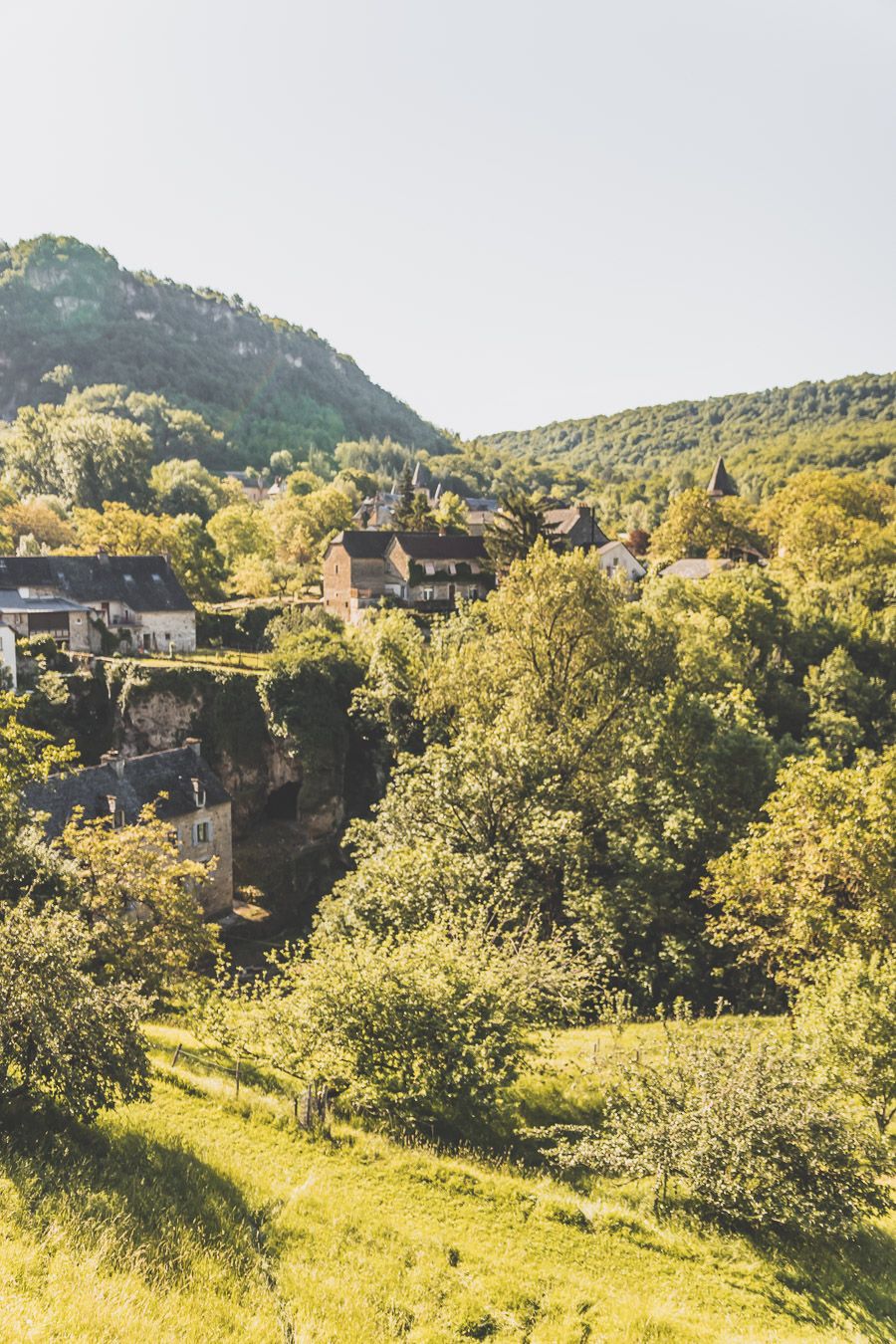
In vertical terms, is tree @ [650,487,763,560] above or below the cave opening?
above

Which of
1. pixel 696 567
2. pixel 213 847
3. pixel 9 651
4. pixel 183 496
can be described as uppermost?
A: pixel 183 496

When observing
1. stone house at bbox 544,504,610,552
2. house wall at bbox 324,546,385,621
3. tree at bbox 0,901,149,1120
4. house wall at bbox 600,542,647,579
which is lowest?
tree at bbox 0,901,149,1120

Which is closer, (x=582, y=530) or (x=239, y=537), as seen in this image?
(x=582, y=530)

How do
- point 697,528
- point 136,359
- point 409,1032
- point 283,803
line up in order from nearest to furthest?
point 409,1032, point 283,803, point 697,528, point 136,359

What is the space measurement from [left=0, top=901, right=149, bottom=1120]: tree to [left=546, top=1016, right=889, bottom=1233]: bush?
251 inches

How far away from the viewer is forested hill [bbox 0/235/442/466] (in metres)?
163

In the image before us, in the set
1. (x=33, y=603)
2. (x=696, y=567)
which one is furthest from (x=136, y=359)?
(x=696, y=567)

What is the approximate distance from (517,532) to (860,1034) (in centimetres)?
3910

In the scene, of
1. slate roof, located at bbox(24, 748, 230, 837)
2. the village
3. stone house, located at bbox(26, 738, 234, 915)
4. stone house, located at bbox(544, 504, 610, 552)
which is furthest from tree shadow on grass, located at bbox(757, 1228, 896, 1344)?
stone house, located at bbox(544, 504, 610, 552)

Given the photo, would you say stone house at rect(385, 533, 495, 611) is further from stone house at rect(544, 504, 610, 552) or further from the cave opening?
the cave opening

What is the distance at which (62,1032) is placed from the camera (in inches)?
381

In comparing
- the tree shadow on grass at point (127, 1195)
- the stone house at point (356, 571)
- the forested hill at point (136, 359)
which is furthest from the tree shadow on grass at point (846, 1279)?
the forested hill at point (136, 359)

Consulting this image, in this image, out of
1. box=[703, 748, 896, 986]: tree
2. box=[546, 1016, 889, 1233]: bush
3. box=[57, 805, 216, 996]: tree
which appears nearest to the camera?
box=[546, 1016, 889, 1233]: bush

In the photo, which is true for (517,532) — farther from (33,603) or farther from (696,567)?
(33,603)
